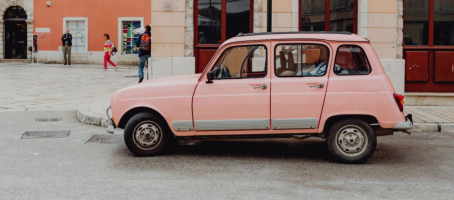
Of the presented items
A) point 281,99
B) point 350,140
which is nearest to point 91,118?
point 281,99

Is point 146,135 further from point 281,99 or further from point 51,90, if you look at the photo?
point 51,90

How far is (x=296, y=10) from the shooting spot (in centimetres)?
1348

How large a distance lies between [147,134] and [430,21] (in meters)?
8.51

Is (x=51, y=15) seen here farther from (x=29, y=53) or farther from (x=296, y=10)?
→ (x=296, y=10)

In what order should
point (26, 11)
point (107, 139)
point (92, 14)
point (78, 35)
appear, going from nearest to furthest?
1. point (107, 139)
2. point (92, 14)
3. point (78, 35)
4. point (26, 11)

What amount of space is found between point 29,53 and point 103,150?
27015 millimetres

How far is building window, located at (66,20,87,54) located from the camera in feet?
106

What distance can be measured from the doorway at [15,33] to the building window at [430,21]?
25312 mm

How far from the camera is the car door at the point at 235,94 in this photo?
281 inches

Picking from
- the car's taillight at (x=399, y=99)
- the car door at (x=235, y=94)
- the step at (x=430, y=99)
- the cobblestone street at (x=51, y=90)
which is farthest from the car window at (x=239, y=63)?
the step at (x=430, y=99)

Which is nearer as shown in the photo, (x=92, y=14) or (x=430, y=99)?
Answer: (x=430, y=99)

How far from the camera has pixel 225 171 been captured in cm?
659

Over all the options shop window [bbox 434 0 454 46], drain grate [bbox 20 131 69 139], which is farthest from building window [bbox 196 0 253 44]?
drain grate [bbox 20 131 69 139]

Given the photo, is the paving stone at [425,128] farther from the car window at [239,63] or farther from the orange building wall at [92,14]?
the orange building wall at [92,14]
